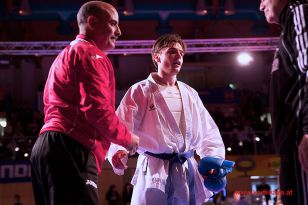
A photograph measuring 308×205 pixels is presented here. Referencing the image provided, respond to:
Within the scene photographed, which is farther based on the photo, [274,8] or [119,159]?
[119,159]

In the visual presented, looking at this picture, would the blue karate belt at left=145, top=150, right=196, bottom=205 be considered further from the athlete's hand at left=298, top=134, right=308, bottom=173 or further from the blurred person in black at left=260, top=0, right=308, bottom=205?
the athlete's hand at left=298, top=134, right=308, bottom=173

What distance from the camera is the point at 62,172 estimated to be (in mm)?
2127

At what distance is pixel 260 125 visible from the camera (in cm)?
1216

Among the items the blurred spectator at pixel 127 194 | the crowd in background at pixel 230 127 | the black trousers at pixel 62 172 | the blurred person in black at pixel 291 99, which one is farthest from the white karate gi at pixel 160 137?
the crowd in background at pixel 230 127

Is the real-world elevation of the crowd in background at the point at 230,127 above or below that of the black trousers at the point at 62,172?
above

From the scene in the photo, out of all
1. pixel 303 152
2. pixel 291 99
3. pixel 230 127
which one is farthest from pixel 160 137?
pixel 230 127

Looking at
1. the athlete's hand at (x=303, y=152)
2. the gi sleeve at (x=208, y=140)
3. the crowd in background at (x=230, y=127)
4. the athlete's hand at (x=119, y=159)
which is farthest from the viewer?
the crowd in background at (x=230, y=127)

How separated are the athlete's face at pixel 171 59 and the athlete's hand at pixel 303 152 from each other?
A: 1.54 metres

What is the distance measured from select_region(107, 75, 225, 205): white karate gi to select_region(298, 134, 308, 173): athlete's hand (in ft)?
4.00

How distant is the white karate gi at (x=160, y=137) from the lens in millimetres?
2898

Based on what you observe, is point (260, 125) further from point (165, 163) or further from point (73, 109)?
point (73, 109)

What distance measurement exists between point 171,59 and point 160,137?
2.08 feet

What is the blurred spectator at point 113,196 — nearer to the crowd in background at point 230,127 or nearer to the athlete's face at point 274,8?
the crowd in background at point 230,127

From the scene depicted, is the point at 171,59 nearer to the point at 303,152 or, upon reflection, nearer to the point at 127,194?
the point at 303,152
